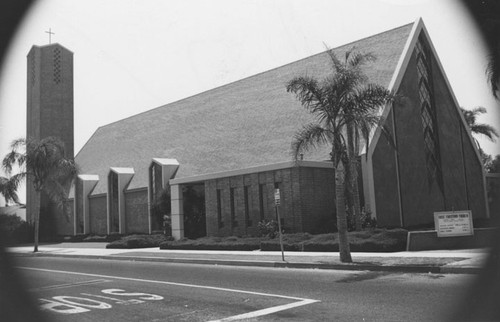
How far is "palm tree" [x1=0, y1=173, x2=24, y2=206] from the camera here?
1369 inches

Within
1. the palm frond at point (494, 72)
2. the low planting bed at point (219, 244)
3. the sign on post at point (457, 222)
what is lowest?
the low planting bed at point (219, 244)

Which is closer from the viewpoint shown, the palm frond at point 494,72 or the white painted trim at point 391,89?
the palm frond at point 494,72

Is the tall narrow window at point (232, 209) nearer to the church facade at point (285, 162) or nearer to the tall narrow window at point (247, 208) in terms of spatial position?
the church facade at point (285, 162)

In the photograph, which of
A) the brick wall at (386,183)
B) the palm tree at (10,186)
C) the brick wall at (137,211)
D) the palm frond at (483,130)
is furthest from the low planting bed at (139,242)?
the palm frond at (483,130)

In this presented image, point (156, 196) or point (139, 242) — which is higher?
point (156, 196)

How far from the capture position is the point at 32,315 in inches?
381

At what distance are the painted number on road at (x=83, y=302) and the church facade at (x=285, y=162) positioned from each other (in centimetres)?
1330

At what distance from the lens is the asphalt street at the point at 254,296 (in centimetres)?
870

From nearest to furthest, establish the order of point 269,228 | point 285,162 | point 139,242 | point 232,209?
point 269,228, point 285,162, point 232,209, point 139,242

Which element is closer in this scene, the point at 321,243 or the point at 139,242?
the point at 321,243

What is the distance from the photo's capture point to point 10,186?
3544 cm

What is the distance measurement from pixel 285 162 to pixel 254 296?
15227 mm

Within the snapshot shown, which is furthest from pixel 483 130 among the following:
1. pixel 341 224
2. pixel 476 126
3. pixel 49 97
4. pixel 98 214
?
pixel 49 97

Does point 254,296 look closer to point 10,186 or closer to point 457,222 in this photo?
point 457,222
